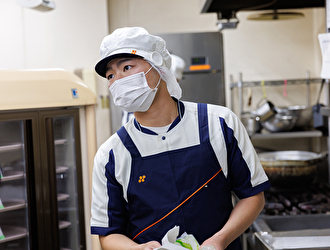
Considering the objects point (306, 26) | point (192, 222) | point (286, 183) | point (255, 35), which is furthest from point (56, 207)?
point (306, 26)

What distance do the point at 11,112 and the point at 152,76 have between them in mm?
1103

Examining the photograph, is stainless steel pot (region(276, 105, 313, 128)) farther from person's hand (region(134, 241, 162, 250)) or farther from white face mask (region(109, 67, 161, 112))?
person's hand (region(134, 241, 162, 250))

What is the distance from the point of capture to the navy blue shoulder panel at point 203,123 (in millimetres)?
1162

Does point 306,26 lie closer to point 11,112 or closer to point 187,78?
point 187,78

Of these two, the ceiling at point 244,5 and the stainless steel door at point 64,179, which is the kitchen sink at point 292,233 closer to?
the stainless steel door at point 64,179

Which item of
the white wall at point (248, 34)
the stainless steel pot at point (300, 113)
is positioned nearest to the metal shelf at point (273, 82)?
the white wall at point (248, 34)

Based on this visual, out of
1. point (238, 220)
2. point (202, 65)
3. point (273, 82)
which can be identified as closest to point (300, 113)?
point (273, 82)

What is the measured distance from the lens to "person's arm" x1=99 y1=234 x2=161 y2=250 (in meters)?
1.07

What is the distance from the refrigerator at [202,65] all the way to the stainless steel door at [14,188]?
192 centimetres

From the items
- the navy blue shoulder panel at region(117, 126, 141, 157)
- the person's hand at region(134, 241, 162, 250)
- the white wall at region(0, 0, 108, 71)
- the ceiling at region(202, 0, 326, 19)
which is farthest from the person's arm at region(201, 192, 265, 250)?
the white wall at region(0, 0, 108, 71)

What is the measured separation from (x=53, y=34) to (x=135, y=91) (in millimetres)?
2602

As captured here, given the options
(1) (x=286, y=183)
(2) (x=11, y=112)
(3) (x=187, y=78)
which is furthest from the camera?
(3) (x=187, y=78)

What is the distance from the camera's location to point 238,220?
113 centimetres

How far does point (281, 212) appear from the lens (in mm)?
2096
